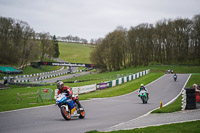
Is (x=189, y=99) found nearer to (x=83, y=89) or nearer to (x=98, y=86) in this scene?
→ (x=83, y=89)

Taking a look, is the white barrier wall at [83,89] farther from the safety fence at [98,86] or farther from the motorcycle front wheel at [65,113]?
the motorcycle front wheel at [65,113]

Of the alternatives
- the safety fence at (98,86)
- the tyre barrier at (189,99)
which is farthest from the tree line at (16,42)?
the tyre barrier at (189,99)

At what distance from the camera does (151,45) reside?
8206 centimetres

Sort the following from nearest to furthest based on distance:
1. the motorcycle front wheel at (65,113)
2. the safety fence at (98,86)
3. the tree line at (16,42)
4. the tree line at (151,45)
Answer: the motorcycle front wheel at (65,113) < the safety fence at (98,86) < the tree line at (151,45) < the tree line at (16,42)

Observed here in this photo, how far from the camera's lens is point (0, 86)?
48.4 meters

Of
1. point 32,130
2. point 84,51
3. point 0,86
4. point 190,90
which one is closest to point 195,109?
point 190,90

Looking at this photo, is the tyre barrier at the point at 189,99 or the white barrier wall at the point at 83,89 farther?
the white barrier wall at the point at 83,89

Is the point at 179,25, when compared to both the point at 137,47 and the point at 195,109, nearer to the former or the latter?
the point at 137,47

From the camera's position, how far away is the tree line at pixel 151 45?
73250 millimetres

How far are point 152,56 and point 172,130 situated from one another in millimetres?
76851

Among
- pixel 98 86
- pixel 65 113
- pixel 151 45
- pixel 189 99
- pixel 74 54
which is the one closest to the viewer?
pixel 65 113

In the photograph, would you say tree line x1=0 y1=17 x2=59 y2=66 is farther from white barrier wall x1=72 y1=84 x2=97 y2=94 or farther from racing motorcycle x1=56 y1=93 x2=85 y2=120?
racing motorcycle x1=56 y1=93 x2=85 y2=120

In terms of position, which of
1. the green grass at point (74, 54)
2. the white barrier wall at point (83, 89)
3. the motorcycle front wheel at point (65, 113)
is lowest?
the white barrier wall at point (83, 89)

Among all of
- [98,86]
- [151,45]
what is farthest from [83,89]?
[151,45]
